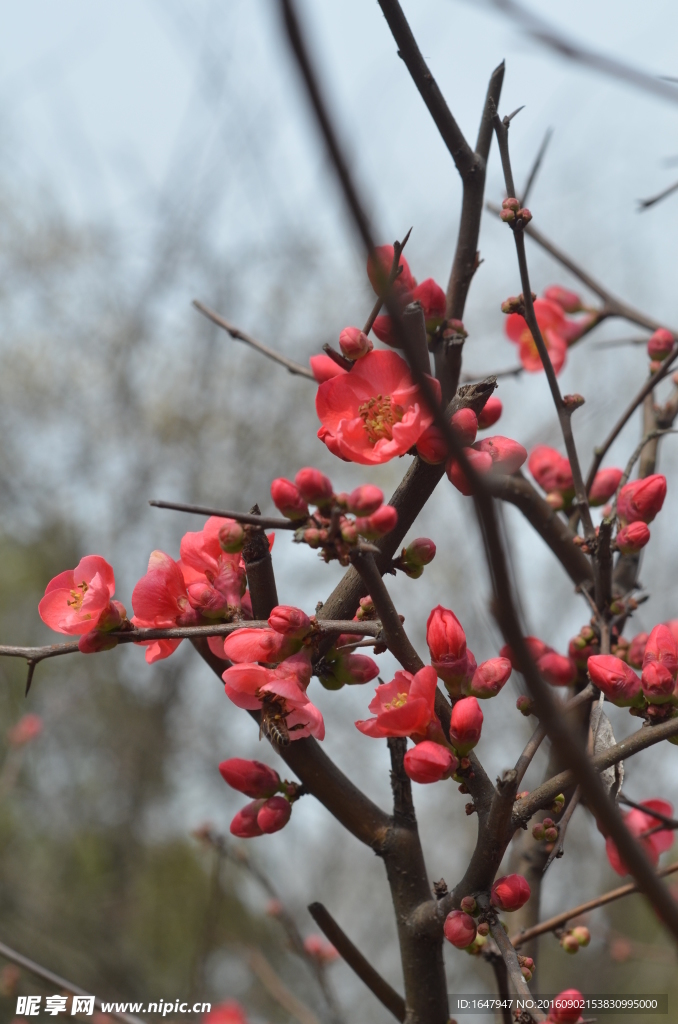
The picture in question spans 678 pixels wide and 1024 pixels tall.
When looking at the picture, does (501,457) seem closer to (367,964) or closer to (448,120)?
(448,120)

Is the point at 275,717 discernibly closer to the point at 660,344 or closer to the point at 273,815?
the point at 273,815

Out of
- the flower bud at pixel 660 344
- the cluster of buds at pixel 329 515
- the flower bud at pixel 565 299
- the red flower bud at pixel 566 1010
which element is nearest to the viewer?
the cluster of buds at pixel 329 515

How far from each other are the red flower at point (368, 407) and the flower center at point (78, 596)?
245mm

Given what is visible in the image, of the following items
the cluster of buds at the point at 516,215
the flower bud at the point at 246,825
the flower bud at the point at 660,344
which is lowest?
the flower bud at the point at 246,825

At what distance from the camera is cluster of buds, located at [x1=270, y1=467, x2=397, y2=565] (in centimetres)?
49

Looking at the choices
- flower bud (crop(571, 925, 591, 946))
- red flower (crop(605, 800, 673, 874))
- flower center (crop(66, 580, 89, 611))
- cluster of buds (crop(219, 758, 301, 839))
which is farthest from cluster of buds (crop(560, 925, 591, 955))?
flower center (crop(66, 580, 89, 611))

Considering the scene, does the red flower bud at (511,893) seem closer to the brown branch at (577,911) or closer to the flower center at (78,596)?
the brown branch at (577,911)

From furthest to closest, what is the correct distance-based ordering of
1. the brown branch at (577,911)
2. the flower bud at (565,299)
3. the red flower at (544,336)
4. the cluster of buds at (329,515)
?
1. the flower bud at (565,299)
2. the red flower at (544,336)
3. the brown branch at (577,911)
4. the cluster of buds at (329,515)

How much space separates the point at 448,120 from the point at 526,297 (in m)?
0.19

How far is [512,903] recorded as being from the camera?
541mm

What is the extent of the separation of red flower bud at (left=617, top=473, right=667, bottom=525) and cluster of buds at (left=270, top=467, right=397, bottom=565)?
0.37m

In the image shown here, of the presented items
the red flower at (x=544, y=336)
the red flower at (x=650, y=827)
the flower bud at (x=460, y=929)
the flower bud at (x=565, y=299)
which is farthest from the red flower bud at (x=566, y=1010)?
the flower bud at (x=565, y=299)

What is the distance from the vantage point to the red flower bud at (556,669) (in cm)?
83

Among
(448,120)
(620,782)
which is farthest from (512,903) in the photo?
(448,120)
